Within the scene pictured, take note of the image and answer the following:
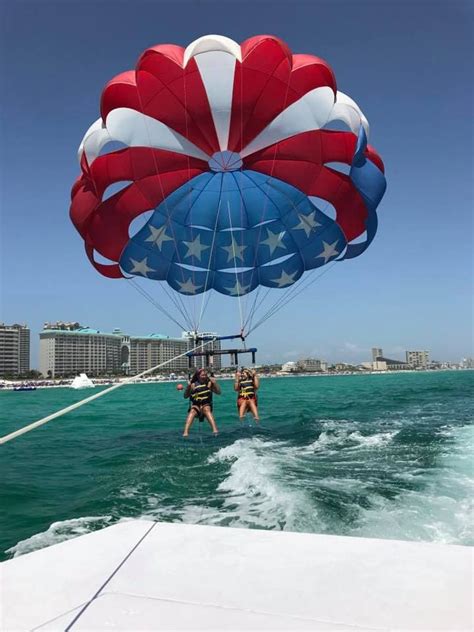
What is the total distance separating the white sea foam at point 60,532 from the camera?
4316 mm

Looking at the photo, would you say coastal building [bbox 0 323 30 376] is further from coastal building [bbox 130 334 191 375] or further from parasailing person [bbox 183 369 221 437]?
parasailing person [bbox 183 369 221 437]

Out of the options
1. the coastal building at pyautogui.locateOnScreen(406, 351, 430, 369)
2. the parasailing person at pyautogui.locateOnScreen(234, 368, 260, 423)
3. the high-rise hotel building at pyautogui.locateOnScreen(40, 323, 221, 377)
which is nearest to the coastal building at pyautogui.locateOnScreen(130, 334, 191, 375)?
the high-rise hotel building at pyautogui.locateOnScreen(40, 323, 221, 377)

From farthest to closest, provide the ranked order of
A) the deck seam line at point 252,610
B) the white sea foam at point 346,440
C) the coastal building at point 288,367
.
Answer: the coastal building at point 288,367 → the white sea foam at point 346,440 → the deck seam line at point 252,610

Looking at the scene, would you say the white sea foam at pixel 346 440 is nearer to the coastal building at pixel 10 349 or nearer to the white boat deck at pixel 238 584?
the white boat deck at pixel 238 584

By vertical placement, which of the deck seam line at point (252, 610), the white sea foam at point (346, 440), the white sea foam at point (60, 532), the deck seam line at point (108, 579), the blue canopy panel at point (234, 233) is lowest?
the white sea foam at point (346, 440)

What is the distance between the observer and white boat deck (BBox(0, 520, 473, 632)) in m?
1.45

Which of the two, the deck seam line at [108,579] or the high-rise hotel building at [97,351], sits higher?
the high-rise hotel building at [97,351]

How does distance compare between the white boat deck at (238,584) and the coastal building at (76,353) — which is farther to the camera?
the coastal building at (76,353)

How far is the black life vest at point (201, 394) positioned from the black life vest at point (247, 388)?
0.73 metres

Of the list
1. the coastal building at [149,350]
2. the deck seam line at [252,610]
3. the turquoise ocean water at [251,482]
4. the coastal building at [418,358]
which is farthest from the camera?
the coastal building at [418,358]

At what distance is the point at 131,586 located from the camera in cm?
168

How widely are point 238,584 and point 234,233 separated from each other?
10102 millimetres

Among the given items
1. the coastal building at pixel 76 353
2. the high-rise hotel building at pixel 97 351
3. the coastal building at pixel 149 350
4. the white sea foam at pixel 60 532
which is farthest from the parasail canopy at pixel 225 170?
the coastal building at pixel 149 350

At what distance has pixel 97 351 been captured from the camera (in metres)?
122
